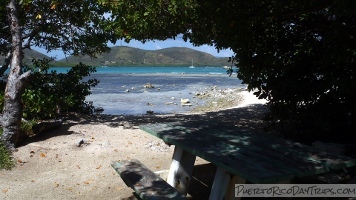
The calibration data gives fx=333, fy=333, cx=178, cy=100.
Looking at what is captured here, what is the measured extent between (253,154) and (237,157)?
0.73 feet

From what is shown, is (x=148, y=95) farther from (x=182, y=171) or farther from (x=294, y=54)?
(x=182, y=171)

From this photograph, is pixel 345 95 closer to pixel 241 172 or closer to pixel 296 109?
pixel 296 109

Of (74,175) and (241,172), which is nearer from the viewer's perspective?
(241,172)

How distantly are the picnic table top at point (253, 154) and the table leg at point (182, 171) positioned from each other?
0.42 metres

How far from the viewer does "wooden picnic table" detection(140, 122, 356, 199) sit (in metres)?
3.02

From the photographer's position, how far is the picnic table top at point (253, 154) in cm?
298

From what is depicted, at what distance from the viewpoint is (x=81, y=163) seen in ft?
22.2

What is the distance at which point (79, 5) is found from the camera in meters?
9.98

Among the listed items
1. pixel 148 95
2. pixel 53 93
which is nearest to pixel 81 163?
pixel 53 93

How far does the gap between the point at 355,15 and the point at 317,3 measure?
0.90m

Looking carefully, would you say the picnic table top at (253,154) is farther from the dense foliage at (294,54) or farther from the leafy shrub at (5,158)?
the leafy shrub at (5,158)

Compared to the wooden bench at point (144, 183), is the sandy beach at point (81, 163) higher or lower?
lower

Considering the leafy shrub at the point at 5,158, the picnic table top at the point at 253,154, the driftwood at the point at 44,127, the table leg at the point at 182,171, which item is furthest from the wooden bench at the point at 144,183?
the driftwood at the point at 44,127

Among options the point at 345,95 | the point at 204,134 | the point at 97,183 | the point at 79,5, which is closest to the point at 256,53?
the point at 345,95
